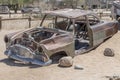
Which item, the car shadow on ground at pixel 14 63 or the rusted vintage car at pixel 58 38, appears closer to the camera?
the rusted vintage car at pixel 58 38

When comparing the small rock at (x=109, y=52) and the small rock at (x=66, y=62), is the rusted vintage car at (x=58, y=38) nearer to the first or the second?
the small rock at (x=66, y=62)

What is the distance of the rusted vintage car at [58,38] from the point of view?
9.09 metres

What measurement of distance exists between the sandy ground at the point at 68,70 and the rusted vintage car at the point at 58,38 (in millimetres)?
241

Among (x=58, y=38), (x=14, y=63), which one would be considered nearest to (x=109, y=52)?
(x=58, y=38)

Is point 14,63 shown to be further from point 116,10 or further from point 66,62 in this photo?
point 116,10

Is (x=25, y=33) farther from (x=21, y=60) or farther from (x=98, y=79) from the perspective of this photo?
(x=98, y=79)

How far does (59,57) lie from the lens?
10031 mm

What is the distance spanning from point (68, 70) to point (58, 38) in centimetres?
110

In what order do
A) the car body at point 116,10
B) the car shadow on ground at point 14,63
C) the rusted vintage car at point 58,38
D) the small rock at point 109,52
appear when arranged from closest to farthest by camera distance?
the rusted vintage car at point 58,38 → the car shadow on ground at point 14,63 → the small rock at point 109,52 → the car body at point 116,10

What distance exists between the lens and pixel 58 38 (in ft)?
31.0

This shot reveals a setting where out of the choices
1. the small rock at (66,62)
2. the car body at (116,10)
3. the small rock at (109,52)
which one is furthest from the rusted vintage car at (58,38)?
the car body at (116,10)

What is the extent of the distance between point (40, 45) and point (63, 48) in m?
0.76

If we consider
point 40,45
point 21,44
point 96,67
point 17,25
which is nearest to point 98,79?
point 96,67

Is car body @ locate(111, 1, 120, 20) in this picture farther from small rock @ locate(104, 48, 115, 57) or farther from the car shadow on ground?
the car shadow on ground
